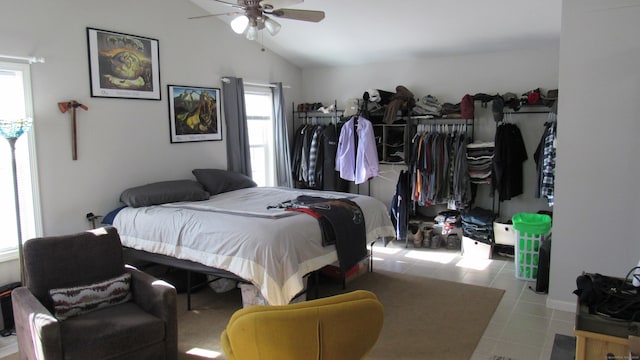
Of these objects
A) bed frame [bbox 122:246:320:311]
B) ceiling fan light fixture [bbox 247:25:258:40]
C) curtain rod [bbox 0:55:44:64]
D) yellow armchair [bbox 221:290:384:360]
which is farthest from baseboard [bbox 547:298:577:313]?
curtain rod [bbox 0:55:44:64]

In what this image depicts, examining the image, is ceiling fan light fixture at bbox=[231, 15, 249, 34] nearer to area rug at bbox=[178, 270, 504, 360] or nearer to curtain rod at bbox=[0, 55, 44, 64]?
curtain rod at bbox=[0, 55, 44, 64]

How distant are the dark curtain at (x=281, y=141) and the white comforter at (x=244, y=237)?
6.16 ft

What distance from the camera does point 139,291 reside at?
2973 millimetres

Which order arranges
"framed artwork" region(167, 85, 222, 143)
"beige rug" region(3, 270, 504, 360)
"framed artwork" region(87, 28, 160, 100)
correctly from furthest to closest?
"framed artwork" region(167, 85, 222, 143) → "framed artwork" region(87, 28, 160, 100) → "beige rug" region(3, 270, 504, 360)

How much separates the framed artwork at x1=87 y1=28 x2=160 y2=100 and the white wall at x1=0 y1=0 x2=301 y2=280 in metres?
0.06

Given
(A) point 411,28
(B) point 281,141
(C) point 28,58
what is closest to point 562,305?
(A) point 411,28

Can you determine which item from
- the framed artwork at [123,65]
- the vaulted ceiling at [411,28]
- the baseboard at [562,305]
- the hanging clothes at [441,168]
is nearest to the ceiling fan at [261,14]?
the vaulted ceiling at [411,28]

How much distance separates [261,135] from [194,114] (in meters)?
1.32

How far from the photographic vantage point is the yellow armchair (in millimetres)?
1815

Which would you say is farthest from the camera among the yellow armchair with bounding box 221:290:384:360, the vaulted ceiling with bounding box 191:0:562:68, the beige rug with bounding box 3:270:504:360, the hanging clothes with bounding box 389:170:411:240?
the hanging clothes with bounding box 389:170:411:240

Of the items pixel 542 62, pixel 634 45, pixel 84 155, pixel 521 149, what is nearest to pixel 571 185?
pixel 634 45

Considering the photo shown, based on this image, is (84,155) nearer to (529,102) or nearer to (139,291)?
(139,291)

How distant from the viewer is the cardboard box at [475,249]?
17.1ft

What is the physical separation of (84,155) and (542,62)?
4.80m
